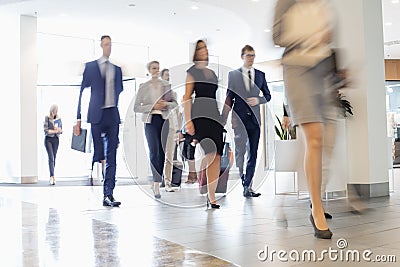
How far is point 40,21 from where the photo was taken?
9883 millimetres

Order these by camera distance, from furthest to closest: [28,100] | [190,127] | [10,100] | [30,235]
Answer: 1. [10,100]
2. [28,100]
3. [190,127]
4. [30,235]

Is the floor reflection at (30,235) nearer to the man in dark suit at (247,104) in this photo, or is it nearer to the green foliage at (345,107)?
the man in dark suit at (247,104)

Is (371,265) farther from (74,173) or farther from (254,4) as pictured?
(74,173)

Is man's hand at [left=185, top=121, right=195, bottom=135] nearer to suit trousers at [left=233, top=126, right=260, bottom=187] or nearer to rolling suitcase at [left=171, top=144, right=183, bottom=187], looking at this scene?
suit trousers at [left=233, top=126, right=260, bottom=187]

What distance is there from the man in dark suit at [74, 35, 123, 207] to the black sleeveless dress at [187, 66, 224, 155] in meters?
0.85

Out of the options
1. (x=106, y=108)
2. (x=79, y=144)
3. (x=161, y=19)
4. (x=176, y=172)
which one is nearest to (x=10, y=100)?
(x=79, y=144)

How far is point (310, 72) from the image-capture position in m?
2.38

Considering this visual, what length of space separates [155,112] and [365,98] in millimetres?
2010

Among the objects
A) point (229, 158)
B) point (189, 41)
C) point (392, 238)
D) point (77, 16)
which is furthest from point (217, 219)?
point (189, 41)

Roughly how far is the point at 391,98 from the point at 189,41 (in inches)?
310

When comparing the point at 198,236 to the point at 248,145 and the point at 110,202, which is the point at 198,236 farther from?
the point at 248,145

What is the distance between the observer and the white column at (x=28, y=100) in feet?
30.5

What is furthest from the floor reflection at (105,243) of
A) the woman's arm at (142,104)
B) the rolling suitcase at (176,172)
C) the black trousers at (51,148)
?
the black trousers at (51,148)

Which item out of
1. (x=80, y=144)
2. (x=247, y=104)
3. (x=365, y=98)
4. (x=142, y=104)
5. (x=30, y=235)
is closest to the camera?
(x=30, y=235)
